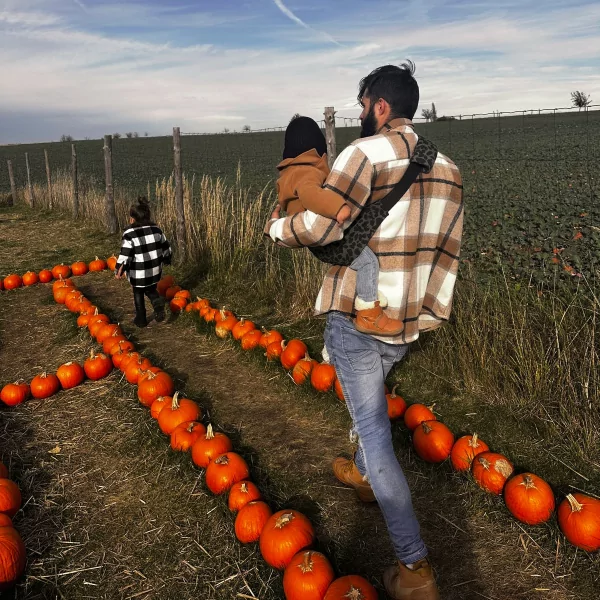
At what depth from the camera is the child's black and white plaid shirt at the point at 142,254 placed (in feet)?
20.5

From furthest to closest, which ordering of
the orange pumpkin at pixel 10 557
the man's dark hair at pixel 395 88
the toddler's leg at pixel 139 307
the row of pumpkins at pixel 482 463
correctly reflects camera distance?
the toddler's leg at pixel 139 307, the row of pumpkins at pixel 482 463, the orange pumpkin at pixel 10 557, the man's dark hair at pixel 395 88

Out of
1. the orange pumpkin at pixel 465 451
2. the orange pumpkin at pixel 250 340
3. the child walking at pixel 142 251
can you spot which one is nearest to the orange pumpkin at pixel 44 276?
the child walking at pixel 142 251

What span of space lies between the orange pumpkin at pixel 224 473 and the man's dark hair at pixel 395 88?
7.61ft

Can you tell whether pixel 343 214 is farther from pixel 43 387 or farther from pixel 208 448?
pixel 43 387

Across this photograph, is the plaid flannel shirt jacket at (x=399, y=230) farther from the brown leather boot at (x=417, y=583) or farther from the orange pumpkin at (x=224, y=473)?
the orange pumpkin at (x=224, y=473)

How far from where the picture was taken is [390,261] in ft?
6.70

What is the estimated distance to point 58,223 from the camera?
14.7 m

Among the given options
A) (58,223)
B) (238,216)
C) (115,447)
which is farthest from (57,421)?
(58,223)

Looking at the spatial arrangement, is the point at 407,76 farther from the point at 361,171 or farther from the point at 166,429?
the point at 166,429

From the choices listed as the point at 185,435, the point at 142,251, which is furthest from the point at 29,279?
the point at 185,435

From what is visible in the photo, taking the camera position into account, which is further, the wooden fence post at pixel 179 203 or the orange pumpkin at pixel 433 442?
the wooden fence post at pixel 179 203

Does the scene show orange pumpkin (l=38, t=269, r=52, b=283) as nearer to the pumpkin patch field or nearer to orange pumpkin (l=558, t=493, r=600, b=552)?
the pumpkin patch field

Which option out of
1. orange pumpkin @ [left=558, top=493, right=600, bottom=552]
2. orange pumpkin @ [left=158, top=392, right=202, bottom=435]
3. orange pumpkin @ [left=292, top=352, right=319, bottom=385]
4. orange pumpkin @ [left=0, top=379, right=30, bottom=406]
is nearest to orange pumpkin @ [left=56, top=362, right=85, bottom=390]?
orange pumpkin @ [left=0, top=379, right=30, bottom=406]

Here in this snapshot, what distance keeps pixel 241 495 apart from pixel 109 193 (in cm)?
1020
